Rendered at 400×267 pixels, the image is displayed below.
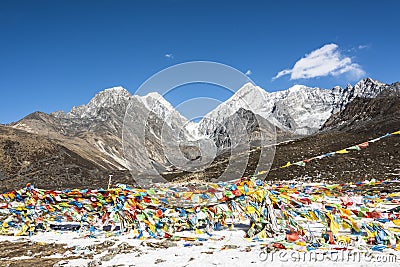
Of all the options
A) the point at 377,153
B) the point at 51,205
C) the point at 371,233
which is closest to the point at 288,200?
the point at 371,233

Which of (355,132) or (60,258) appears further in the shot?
(355,132)

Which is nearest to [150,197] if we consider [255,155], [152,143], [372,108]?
[255,155]

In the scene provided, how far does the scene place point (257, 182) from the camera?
12.3 metres

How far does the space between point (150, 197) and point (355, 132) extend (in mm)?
57792

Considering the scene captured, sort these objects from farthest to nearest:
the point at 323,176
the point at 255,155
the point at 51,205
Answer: the point at 255,155, the point at 323,176, the point at 51,205

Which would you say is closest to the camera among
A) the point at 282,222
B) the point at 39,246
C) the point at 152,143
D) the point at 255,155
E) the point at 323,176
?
the point at 282,222

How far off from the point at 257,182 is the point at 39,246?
804cm

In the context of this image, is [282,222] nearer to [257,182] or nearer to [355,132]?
[257,182]

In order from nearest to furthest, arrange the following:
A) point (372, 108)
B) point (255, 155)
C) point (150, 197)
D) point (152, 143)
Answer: point (150, 197)
point (255, 155)
point (372, 108)
point (152, 143)

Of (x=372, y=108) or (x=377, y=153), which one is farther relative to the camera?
(x=372, y=108)

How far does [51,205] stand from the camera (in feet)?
50.6

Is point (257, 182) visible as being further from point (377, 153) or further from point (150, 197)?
point (377, 153)

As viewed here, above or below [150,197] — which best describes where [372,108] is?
above

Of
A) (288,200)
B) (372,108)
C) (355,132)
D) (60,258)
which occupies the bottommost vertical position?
(60,258)
